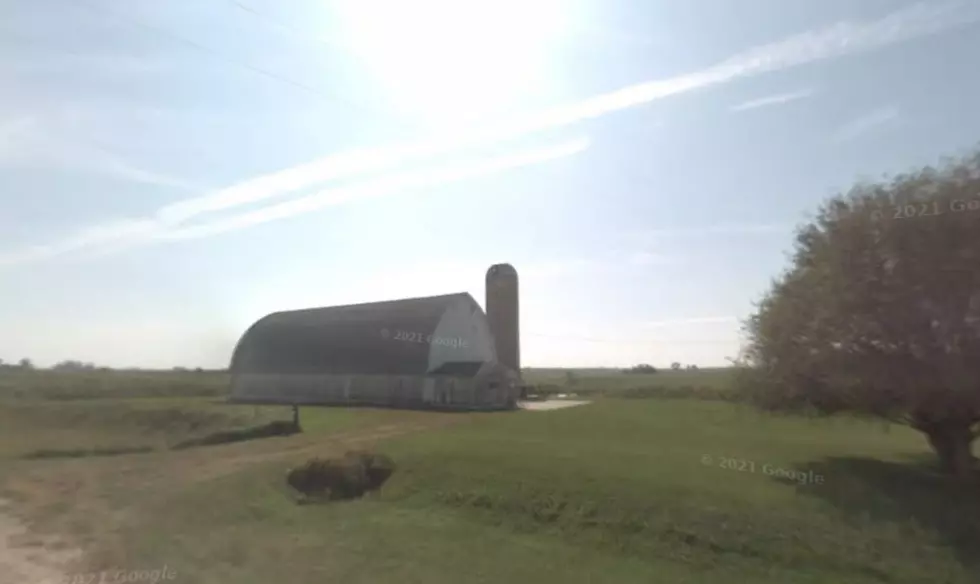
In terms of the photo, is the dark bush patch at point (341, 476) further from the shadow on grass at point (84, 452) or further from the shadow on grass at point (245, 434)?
the shadow on grass at point (84, 452)

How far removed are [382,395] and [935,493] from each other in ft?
123

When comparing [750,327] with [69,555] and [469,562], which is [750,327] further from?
[69,555]

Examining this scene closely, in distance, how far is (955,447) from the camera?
71.4 feet

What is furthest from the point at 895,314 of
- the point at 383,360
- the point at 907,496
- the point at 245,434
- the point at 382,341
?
the point at 382,341

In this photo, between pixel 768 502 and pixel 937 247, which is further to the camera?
pixel 937 247

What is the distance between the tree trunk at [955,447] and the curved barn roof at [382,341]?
30.5m

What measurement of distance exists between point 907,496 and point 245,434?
25.4 metres

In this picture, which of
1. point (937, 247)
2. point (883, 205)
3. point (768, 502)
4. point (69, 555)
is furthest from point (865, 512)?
point (69, 555)

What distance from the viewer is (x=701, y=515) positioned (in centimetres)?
1725

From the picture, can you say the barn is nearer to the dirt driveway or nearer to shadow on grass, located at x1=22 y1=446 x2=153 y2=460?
A: shadow on grass, located at x1=22 y1=446 x2=153 y2=460

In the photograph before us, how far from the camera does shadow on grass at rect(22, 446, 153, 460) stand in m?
28.1

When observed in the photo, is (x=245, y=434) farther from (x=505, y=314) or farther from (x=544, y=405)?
(x=505, y=314)

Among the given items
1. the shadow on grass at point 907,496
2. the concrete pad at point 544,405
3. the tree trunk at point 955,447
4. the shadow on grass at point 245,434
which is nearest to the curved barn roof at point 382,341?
the concrete pad at point 544,405

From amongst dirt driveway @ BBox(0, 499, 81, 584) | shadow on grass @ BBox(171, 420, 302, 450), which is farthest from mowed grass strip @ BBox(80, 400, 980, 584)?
shadow on grass @ BBox(171, 420, 302, 450)
